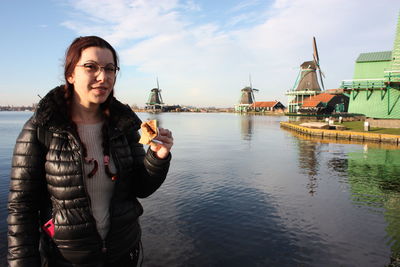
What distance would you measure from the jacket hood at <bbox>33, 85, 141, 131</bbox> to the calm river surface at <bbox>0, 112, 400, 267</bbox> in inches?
194

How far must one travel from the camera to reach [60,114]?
2.13 m

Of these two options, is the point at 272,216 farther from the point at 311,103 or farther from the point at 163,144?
the point at 311,103

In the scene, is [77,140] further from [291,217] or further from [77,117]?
[291,217]

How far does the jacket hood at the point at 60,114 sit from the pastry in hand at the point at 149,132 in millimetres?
313

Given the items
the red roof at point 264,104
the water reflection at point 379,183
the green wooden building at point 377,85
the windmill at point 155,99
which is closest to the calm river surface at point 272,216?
the water reflection at point 379,183

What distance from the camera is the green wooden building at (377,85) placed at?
3203 cm

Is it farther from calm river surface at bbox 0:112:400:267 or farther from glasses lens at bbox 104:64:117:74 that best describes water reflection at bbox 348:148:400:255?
glasses lens at bbox 104:64:117:74

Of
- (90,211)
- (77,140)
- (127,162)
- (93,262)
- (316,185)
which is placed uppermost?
(77,140)

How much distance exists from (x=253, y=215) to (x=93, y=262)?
300 inches

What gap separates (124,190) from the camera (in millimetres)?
2355

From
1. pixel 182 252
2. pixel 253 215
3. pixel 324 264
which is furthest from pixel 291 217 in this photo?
pixel 182 252

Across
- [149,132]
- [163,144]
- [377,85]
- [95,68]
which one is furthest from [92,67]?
[377,85]

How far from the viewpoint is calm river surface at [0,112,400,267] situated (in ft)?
22.0

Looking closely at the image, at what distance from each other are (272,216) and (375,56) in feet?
135
